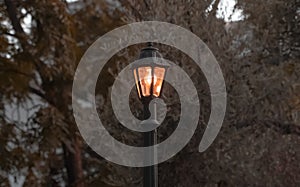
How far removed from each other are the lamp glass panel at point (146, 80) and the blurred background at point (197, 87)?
7.49 ft

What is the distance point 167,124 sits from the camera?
7816 millimetres

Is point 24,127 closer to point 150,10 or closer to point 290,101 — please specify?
point 150,10

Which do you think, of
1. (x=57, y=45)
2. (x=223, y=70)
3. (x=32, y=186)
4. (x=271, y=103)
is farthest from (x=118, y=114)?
(x=32, y=186)

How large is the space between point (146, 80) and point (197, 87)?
2392mm

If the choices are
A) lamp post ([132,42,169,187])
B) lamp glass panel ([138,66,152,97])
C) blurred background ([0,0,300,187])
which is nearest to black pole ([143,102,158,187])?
lamp post ([132,42,169,187])

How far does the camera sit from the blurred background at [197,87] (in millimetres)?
7758

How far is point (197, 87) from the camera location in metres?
7.74

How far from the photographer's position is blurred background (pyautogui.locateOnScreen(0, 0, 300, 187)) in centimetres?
776

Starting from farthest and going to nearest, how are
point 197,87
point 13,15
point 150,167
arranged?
point 13,15 → point 197,87 → point 150,167

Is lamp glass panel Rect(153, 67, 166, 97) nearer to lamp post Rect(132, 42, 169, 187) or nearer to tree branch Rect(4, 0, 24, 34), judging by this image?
lamp post Rect(132, 42, 169, 187)

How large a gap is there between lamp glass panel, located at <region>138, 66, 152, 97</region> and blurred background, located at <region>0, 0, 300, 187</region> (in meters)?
2.28

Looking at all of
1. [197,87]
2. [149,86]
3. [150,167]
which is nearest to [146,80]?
[149,86]

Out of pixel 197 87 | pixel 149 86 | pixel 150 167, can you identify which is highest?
pixel 197 87

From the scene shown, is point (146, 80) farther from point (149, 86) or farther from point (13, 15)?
point (13, 15)
